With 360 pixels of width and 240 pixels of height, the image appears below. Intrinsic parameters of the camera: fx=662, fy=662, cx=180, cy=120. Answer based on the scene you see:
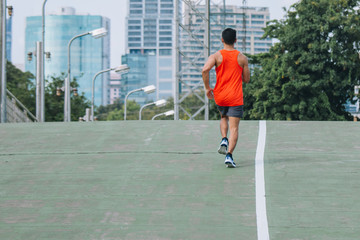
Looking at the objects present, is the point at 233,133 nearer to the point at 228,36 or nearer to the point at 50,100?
the point at 228,36

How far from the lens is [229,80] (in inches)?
324

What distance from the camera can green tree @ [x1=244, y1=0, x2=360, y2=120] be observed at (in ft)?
109

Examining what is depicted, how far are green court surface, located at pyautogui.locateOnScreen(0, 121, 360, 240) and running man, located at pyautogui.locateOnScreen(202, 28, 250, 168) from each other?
20.2 inches

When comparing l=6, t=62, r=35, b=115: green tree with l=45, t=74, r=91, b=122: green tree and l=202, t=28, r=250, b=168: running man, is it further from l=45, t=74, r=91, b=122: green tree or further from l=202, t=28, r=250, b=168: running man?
l=202, t=28, r=250, b=168: running man

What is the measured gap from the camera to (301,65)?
33531 mm

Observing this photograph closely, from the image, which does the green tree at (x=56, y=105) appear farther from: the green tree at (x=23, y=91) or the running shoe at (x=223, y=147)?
the running shoe at (x=223, y=147)

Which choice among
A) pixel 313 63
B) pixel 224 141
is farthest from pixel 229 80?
pixel 313 63

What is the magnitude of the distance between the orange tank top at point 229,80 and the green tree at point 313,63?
82.0 feet

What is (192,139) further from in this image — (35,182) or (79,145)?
(35,182)

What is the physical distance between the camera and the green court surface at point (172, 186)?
580cm

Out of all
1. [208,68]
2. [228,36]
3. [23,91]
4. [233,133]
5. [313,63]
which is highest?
[313,63]

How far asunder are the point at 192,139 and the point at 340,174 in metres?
3.55

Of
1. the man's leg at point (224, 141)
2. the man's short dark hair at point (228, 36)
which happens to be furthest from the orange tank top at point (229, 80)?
the man's leg at point (224, 141)

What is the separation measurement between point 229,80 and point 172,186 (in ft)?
5.46
